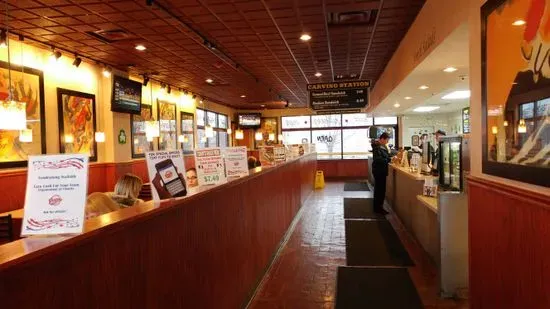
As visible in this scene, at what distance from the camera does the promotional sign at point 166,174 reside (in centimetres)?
251

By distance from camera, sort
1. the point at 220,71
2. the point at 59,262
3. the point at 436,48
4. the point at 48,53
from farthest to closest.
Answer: the point at 220,71 → the point at 48,53 → the point at 436,48 → the point at 59,262

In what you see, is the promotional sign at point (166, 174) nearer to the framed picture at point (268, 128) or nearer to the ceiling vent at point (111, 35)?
the ceiling vent at point (111, 35)

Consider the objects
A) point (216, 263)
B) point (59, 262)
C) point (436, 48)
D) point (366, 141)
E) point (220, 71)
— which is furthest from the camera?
point (366, 141)

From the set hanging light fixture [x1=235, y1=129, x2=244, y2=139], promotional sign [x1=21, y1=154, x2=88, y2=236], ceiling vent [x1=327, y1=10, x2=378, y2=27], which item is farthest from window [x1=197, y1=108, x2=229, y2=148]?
promotional sign [x1=21, y1=154, x2=88, y2=236]

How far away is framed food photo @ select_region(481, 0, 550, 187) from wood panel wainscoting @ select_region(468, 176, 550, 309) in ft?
0.42

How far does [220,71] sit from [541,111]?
26.2 feet

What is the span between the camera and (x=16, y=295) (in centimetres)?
121

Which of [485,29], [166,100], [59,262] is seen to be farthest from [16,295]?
[166,100]

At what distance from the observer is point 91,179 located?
7953 millimetres

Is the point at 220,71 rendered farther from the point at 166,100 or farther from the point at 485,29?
the point at 485,29

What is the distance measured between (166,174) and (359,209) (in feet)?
23.2

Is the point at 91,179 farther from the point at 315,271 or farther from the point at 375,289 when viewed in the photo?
the point at 375,289

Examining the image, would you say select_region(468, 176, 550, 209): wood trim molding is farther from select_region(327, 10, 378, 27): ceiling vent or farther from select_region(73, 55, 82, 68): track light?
select_region(73, 55, 82, 68): track light

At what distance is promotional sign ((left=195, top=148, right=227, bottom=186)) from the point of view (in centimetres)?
344
